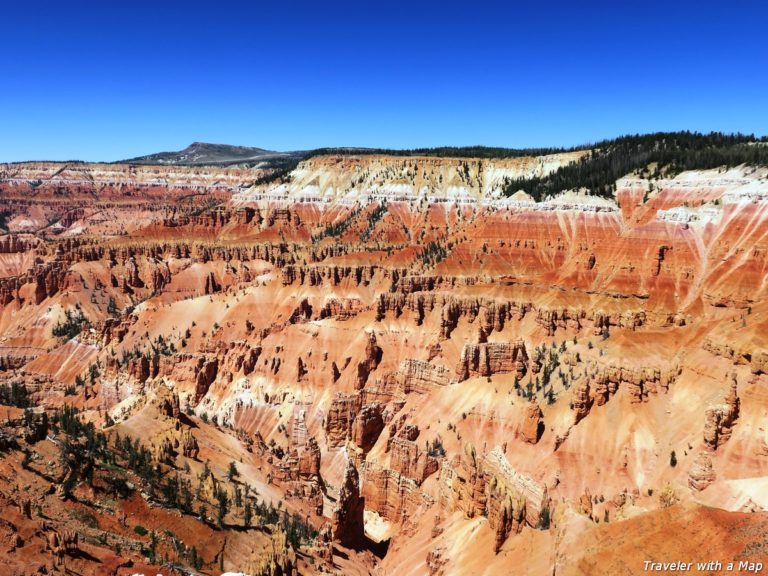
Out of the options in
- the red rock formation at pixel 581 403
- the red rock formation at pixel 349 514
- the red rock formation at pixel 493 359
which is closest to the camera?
the red rock formation at pixel 349 514

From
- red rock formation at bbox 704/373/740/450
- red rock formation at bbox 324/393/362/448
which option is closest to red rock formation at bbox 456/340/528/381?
red rock formation at bbox 324/393/362/448

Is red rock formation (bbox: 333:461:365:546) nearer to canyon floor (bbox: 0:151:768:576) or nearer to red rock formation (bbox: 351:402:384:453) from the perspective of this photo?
canyon floor (bbox: 0:151:768:576)

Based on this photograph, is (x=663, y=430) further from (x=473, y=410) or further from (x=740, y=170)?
(x=740, y=170)

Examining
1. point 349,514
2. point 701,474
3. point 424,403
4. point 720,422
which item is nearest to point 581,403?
point 720,422

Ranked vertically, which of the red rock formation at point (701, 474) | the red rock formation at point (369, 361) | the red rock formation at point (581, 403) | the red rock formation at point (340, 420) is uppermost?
the red rock formation at point (581, 403)

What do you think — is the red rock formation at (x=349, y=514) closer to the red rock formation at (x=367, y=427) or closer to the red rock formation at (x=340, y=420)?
the red rock formation at (x=367, y=427)

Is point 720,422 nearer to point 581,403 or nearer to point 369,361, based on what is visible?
point 581,403

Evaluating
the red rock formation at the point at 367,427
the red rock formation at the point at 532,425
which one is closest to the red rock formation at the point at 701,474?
the red rock formation at the point at 532,425

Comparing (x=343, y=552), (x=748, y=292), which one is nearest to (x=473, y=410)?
(x=343, y=552)

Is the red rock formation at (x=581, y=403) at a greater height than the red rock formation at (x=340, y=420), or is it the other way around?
the red rock formation at (x=581, y=403)
